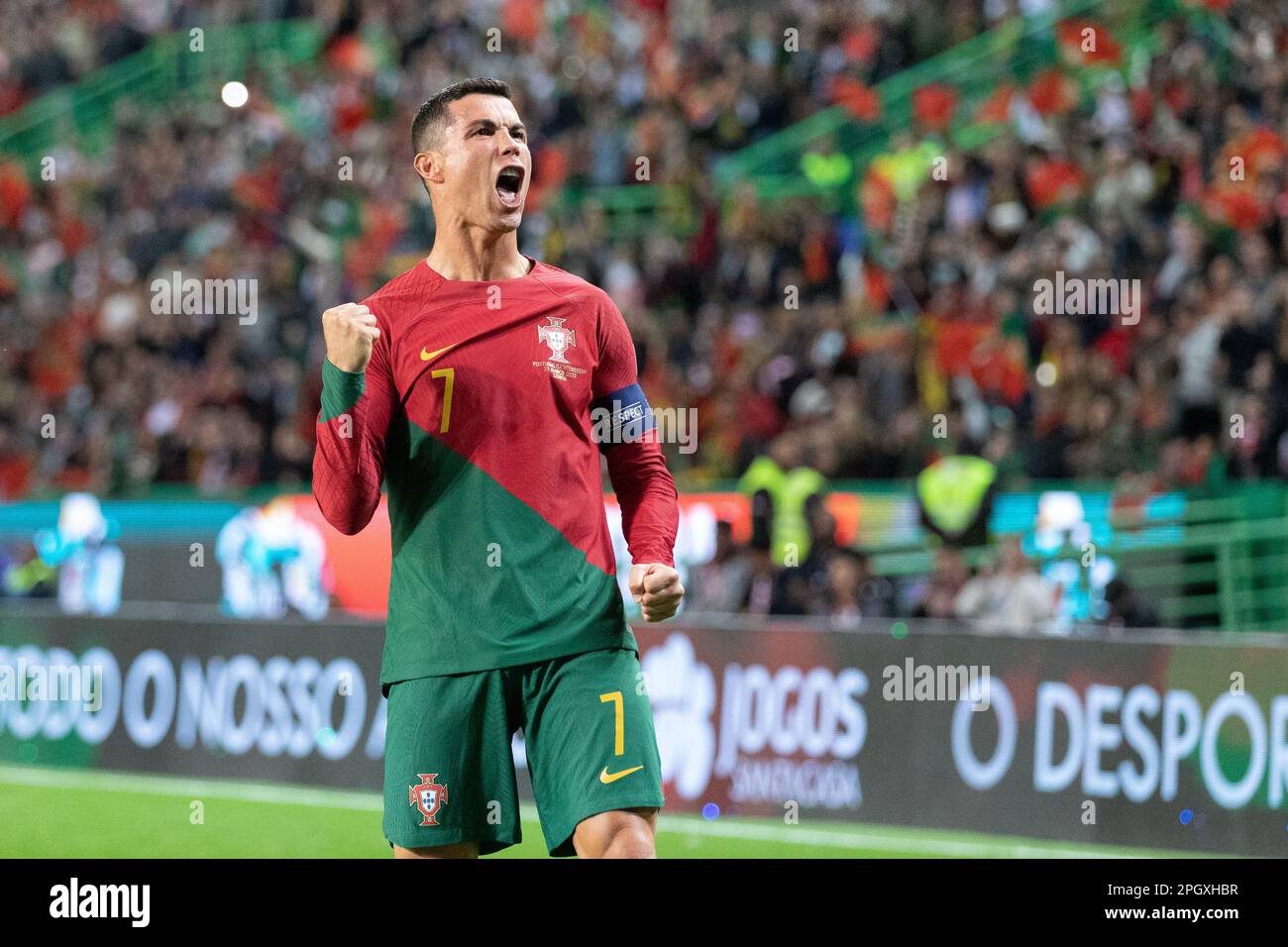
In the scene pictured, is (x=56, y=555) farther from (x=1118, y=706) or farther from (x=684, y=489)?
(x=1118, y=706)

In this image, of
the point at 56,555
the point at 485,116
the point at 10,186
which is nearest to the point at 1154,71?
the point at 56,555

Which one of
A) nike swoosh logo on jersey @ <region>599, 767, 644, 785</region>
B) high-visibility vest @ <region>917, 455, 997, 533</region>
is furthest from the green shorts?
high-visibility vest @ <region>917, 455, 997, 533</region>

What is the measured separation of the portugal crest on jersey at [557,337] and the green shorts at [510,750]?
2.46 feet

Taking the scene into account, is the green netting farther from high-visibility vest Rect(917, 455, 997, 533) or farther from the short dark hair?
the short dark hair

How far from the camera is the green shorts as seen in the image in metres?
4.62

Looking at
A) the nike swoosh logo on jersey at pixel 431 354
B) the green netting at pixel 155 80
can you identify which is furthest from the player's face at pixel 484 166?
the green netting at pixel 155 80

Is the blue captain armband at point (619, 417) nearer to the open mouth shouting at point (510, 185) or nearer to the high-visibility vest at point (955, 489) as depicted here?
the open mouth shouting at point (510, 185)

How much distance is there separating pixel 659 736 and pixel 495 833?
20.1 ft

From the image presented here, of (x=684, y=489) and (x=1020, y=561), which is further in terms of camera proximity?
(x=684, y=489)

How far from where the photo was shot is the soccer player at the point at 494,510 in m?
4.62

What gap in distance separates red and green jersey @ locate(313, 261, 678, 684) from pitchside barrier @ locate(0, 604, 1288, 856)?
4176 mm

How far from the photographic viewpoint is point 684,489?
1270cm

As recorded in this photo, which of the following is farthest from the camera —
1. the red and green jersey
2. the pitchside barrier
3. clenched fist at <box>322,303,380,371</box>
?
the pitchside barrier

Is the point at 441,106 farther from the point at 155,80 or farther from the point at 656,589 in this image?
the point at 155,80
